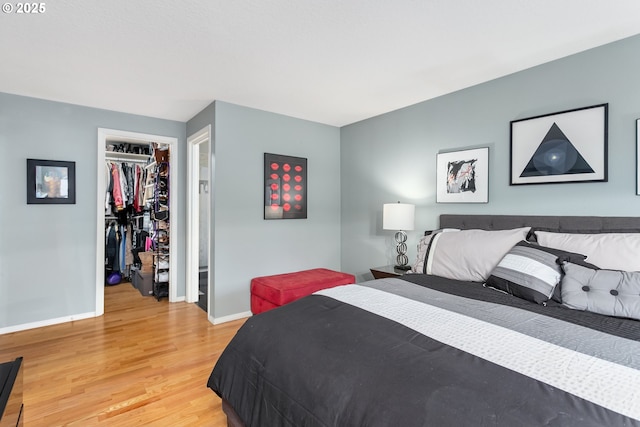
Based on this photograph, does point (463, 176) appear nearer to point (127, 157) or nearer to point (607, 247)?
point (607, 247)

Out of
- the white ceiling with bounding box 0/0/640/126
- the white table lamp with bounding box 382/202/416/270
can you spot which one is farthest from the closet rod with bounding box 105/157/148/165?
the white table lamp with bounding box 382/202/416/270

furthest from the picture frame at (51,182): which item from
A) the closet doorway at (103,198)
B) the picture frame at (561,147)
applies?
the picture frame at (561,147)

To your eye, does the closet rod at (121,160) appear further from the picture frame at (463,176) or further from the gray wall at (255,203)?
the picture frame at (463,176)

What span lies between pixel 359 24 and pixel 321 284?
7.75 feet

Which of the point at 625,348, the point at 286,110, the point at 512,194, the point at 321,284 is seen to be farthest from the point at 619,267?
the point at 286,110

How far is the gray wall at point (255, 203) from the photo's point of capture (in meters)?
3.39

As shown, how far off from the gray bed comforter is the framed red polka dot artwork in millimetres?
2134

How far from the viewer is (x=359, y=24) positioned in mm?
1959

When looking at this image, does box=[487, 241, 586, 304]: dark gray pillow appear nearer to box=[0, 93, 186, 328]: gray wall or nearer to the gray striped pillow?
the gray striped pillow

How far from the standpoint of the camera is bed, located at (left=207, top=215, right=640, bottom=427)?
91cm

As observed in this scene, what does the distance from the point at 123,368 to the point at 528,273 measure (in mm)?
2973

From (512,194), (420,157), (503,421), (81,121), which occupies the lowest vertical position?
(503,421)

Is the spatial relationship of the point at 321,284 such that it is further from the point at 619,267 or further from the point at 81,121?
the point at 81,121

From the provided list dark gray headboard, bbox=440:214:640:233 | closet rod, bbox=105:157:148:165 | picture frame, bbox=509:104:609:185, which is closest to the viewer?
dark gray headboard, bbox=440:214:640:233
